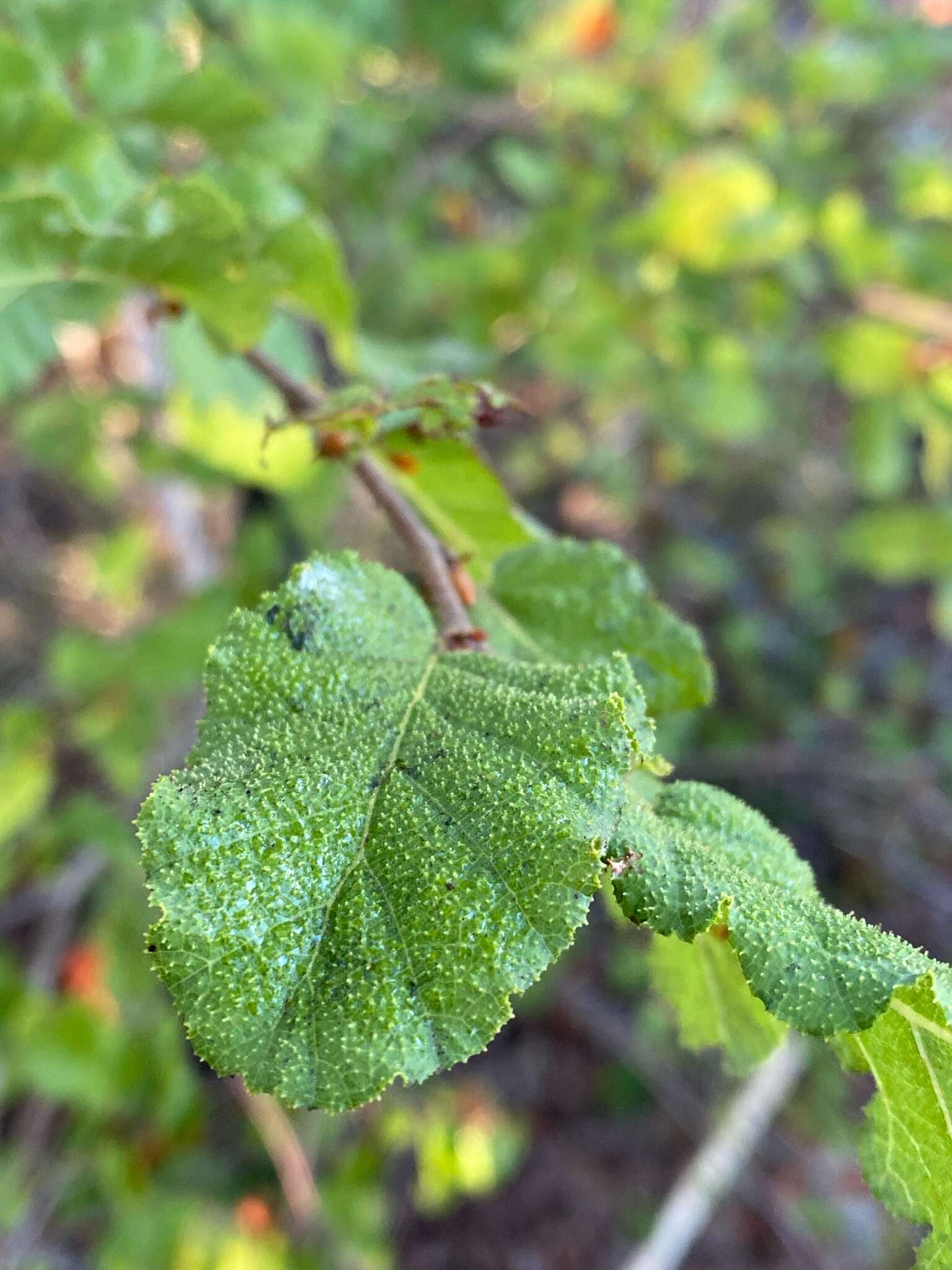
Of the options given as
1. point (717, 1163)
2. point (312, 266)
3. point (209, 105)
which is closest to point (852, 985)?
point (312, 266)

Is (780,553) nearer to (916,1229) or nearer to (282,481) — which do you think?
(282,481)

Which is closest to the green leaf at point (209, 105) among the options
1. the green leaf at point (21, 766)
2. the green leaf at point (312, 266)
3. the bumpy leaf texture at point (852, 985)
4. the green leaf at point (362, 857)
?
the green leaf at point (312, 266)

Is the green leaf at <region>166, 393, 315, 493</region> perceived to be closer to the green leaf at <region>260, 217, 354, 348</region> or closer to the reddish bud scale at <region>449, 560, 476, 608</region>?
the green leaf at <region>260, 217, 354, 348</region>

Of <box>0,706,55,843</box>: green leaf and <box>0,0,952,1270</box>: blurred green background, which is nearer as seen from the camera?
<box>0,0,952,1270</box>: blurred green background

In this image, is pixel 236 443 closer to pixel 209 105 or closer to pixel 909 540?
pixel 209 105

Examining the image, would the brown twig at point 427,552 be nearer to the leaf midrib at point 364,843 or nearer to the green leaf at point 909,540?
the leaf midrib at point 364,843

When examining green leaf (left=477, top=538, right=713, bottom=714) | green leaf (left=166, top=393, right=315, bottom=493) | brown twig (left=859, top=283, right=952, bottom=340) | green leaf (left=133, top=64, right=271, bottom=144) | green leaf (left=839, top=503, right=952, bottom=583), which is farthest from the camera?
green leaf (left=839, top=503, right=952, bottom=583)

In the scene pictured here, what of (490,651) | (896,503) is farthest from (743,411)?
(490,651)

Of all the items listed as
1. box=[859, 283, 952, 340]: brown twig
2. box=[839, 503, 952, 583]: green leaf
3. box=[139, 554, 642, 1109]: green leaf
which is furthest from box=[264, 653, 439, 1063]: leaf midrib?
box=[839, 503, 952, 583]: green leaf
